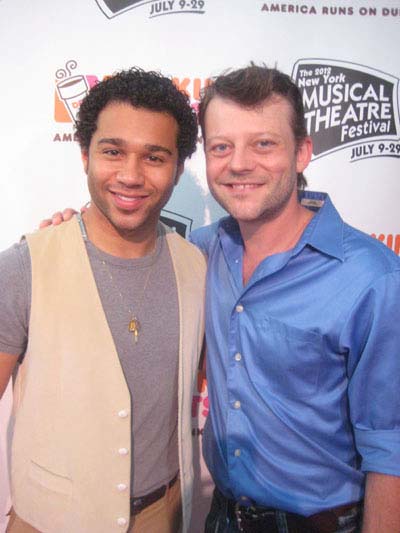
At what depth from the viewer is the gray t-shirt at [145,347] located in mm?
1188

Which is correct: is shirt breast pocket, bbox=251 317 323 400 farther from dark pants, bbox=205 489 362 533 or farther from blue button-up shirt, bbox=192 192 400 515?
dark pants, bbox=205 489 362 533

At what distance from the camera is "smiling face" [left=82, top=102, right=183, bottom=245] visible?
4.04 feet

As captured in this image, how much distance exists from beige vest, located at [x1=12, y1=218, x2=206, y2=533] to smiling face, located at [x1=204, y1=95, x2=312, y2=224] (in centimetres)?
54

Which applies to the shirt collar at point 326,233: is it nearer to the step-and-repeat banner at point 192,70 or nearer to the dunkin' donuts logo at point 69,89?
the step-and-repeat banner at point 192,70

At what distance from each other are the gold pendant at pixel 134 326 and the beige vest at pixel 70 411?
0.36 feet

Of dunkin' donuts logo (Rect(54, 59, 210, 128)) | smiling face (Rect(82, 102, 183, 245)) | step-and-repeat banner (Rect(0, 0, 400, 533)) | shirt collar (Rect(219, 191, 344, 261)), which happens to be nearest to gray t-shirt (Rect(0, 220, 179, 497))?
smiling face (Rect(82, 102, 183, 245))

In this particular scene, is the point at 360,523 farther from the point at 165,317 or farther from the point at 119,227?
the point at 119,227

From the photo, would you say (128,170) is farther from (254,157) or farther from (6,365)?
(6,365)

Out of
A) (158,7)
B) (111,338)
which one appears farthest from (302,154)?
(158,7)

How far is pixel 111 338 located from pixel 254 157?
28.7 inches

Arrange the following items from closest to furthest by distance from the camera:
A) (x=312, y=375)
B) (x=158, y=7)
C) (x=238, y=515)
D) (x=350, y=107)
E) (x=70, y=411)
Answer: (x=70, y=411) < (x=312, y=375) < (x=238, y=515) < (x=158, y=7) < (x=350, y=107)

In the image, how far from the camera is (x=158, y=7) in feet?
6.15

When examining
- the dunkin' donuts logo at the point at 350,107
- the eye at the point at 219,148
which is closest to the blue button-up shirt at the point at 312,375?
the eye at the point at 219,148

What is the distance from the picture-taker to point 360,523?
1.23m
